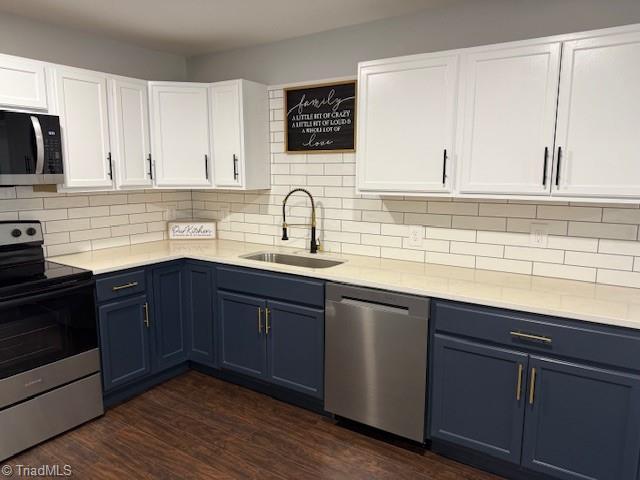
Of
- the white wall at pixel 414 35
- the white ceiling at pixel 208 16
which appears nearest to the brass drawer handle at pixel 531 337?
the white wall at pixel 414 35

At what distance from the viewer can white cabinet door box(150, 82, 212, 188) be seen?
11.0 ft

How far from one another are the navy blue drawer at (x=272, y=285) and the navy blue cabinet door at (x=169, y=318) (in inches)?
14.3

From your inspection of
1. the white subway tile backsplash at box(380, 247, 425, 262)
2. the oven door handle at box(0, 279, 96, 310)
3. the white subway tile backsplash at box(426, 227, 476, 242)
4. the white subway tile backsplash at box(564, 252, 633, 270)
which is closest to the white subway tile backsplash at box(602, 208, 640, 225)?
the white subway tile backsplash at box(564, 252, 633, 270)

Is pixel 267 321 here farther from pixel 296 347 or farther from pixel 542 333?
pixel 542 333

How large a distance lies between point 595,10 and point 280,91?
6.60ft

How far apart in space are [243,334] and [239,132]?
1.41 meters

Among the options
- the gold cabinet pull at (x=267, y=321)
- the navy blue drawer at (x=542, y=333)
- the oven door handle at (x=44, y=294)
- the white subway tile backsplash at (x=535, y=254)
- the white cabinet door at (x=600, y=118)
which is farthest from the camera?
the gold cabinet pull at (x=267, y=321)

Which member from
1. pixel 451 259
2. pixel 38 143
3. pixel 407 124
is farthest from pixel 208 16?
pixel 451 259

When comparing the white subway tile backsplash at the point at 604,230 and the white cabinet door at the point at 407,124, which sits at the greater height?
the white cabinet door at the point at 407,124

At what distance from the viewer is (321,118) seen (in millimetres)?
3279

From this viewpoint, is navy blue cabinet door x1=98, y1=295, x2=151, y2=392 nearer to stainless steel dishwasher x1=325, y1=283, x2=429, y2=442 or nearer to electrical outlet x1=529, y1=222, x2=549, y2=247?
stainless steel dishwasher x1=325, y1=283, x2=429, y2=442

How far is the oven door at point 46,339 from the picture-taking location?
2.38 metres

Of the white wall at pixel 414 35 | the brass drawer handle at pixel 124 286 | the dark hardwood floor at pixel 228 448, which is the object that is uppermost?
the white wall at pixel 414 35

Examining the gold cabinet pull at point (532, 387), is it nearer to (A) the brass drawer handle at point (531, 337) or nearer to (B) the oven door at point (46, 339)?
(A) the brass drawer handle at point (531, 337)
